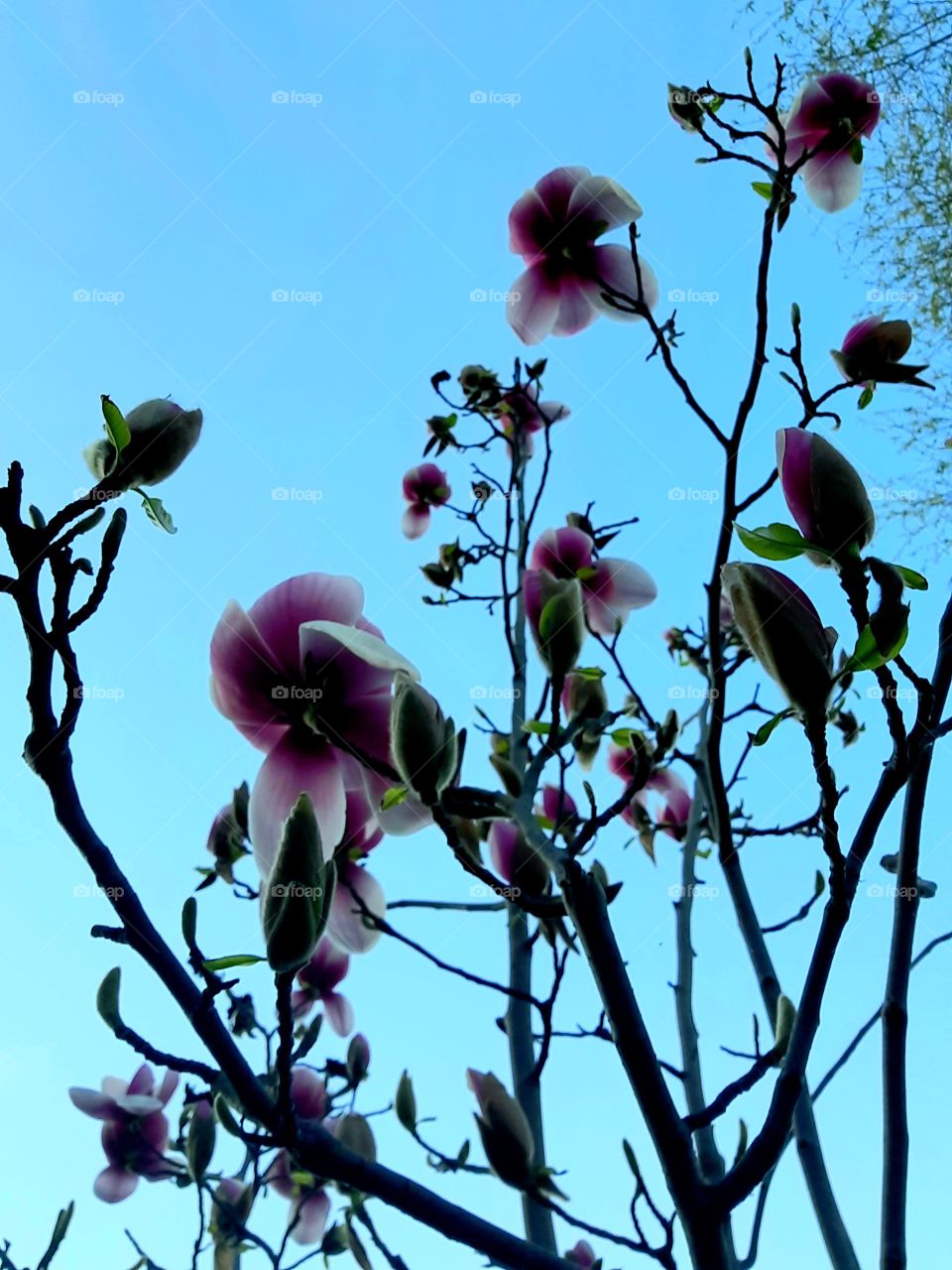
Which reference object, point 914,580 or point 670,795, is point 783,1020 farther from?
point 670,795

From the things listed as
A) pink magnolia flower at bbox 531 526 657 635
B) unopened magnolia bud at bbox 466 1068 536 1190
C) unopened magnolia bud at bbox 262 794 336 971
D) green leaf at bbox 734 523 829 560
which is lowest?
unopened magnolia bud at bbox 262 794 336 971

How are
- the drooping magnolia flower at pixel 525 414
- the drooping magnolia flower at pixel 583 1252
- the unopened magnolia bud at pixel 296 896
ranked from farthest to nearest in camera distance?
the drooping magnolia flower at pixel 525 414, the drooping magnolia flower at pixel 583 1252, the unopened magnolia bud at pixel 296 896

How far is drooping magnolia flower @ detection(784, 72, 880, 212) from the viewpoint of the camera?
3.49ft

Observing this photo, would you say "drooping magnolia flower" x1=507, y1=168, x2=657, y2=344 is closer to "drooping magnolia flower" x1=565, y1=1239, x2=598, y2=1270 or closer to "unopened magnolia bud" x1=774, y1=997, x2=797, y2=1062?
"unopened magnolia bud" x1=774, y1=997, x2=797, y2=1062

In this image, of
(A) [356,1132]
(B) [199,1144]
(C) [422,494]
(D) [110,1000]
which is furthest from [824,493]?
(C) [422,494]

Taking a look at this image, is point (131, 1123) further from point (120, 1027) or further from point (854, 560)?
point (854, 560)

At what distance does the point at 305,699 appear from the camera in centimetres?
60

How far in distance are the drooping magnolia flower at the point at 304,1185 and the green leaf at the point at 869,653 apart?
3.06 feet

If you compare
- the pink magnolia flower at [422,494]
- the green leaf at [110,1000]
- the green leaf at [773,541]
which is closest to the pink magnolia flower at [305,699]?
the green leaf at [110,1000]

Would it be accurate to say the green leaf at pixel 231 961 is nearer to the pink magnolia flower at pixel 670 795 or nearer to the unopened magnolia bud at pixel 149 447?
the unopened magnolia bud at pixel 149 447

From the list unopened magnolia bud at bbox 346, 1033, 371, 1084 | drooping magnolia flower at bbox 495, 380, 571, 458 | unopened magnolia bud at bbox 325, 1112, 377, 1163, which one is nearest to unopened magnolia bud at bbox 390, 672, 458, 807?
unopened magnolia bud at bbox 325, 1112, 377, 1163

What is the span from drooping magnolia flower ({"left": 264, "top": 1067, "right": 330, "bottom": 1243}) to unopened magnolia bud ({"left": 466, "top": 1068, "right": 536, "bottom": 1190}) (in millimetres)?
530

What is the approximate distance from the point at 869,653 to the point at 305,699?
0.30 metres

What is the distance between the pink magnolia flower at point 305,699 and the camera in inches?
23.2
